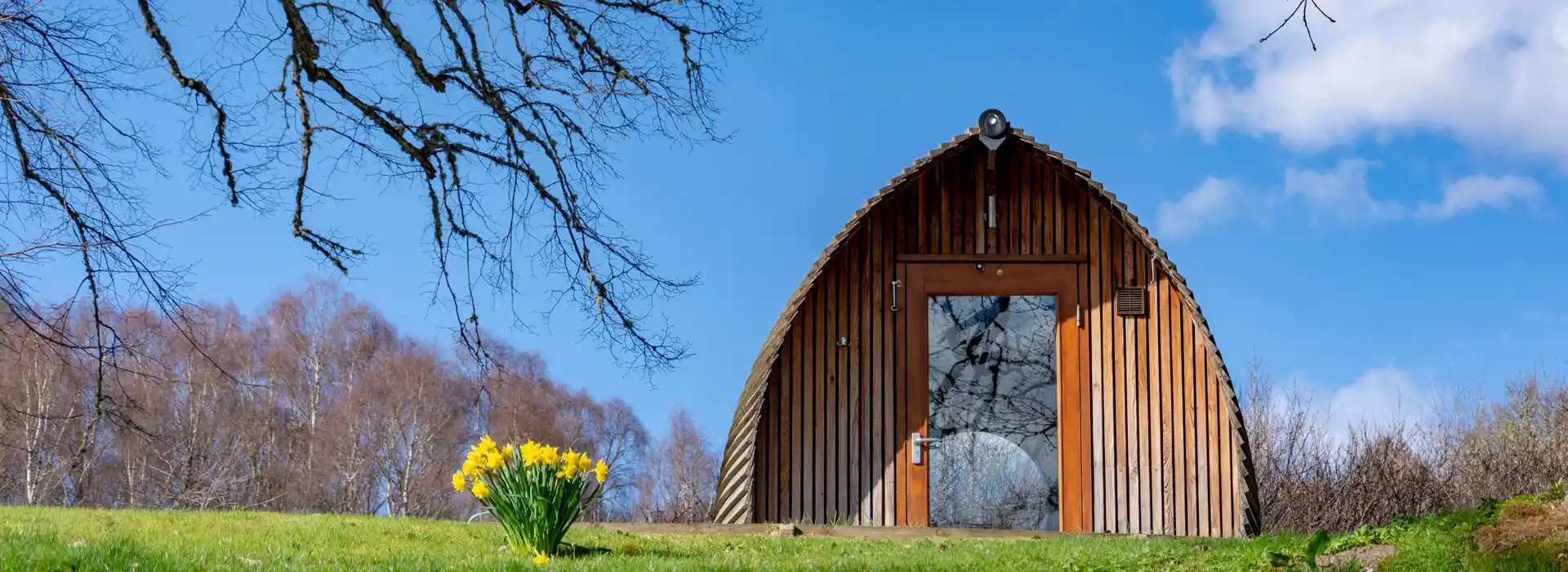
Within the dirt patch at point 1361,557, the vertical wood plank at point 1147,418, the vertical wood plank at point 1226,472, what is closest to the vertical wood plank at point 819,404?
the vertical wood plank at point 1147,418

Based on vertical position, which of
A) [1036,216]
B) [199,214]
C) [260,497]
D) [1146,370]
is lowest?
[260,497]

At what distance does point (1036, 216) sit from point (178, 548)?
23.1 ft

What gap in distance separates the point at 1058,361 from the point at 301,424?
583 inches

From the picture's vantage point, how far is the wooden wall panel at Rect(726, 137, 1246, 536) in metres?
10.0

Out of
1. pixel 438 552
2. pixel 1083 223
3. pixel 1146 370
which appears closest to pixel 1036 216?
pixel 1083 223

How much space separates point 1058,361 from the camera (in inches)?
407

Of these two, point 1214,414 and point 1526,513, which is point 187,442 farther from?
point 1526,513

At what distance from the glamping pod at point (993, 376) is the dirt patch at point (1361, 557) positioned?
308cm

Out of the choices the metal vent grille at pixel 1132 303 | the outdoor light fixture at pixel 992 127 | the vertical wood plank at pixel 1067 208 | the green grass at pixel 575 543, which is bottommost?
the green grass at pixel 575 543

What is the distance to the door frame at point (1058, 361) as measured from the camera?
10055 mm

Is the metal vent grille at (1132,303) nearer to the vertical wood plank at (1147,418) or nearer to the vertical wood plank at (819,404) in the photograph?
the vertical wood plank at (1147,418)

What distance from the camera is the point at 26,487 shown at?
18188 millimetres

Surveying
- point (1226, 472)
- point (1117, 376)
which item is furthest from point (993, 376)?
point (1226, 472)

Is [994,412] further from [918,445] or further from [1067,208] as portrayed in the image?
[1067,208]
